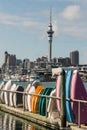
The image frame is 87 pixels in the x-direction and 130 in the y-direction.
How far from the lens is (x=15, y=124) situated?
27.2 metres

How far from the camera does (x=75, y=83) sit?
2286 cm

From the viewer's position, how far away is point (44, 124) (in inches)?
971

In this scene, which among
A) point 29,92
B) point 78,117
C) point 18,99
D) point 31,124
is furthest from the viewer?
point 18,99

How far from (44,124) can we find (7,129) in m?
2.15

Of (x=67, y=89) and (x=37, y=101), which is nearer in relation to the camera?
(x=67, y=89)

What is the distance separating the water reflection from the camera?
2526 cm

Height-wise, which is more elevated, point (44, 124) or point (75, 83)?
point (75, 83)

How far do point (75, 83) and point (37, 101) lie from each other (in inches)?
224

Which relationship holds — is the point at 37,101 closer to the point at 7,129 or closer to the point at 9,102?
the point at 7,129

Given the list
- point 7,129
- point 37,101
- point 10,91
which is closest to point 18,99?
point 10,91

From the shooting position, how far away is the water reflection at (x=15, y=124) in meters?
25.3

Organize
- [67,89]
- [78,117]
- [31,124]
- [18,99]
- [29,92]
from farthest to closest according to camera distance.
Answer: [18,99], [29,92], [31,124], [67,89], [78,117]

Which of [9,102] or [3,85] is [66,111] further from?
[3,85]

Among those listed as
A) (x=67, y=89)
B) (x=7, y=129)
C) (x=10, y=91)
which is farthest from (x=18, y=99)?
(x=67, y=89)
